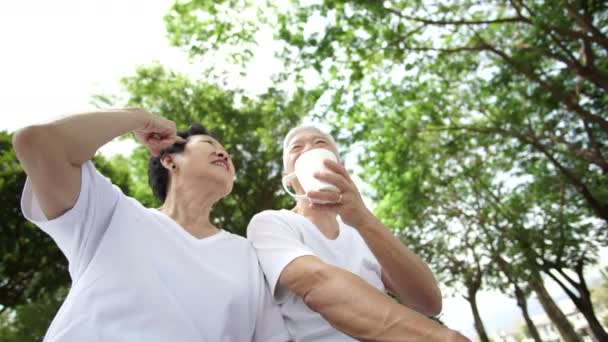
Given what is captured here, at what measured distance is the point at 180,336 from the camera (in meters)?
1.30

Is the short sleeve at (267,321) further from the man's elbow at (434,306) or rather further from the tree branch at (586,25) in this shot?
the tree branch at (586,25)

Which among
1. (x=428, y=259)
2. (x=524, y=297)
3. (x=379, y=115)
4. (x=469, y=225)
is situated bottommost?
(x=524, y=297)

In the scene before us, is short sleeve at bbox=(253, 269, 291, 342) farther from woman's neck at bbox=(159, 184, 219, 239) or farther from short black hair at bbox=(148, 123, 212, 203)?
short black hair at bbox=(148, 123, 212, 203)

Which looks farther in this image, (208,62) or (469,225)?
(469,225)

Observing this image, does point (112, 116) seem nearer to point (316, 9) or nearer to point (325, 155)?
point (325, 155)

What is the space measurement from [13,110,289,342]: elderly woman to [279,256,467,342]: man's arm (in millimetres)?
315

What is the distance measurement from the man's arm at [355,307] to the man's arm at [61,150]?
87 cm

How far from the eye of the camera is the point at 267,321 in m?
1.55

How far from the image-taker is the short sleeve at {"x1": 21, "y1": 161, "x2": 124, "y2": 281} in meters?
1.35

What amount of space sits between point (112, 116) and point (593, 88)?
37.5 feet

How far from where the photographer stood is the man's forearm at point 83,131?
1.23 m

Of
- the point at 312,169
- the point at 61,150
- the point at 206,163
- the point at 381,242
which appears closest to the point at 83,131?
the point at 61,150

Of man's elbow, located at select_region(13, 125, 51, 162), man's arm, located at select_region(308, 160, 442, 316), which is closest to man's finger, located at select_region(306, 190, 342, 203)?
man's arm, located at select_region(308, 160, 442, 316)

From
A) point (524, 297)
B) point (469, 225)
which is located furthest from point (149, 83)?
point (524, 297)
